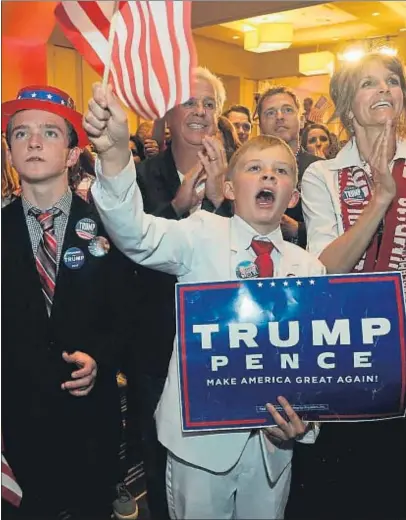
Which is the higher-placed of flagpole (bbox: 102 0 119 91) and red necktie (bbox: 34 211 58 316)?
flagpole (bbox: 102 0 119 91)

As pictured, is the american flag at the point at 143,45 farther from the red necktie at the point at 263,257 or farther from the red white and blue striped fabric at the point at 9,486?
the red white and blue striped fabric at the point at 9,486

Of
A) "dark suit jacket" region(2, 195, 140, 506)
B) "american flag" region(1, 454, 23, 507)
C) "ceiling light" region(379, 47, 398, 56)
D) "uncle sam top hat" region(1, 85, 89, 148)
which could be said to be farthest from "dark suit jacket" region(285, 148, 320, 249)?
"american flag" region(1, 454, 23, 507)

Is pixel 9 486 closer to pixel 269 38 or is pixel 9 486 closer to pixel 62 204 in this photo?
pixel 62 204

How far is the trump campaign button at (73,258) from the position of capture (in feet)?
3.58

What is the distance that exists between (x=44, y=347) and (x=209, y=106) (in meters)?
0.58

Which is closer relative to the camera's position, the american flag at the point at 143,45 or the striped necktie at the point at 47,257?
the american flag at the point at 143,45

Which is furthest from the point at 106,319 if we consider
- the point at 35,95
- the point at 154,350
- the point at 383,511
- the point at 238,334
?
the point at 383,511

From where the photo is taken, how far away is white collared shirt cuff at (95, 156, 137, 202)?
89 cm

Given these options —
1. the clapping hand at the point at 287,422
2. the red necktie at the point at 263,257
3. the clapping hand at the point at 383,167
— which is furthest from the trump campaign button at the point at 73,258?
the clapping hand at the point at 383,167

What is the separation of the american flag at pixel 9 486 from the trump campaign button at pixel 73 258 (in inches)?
15.9

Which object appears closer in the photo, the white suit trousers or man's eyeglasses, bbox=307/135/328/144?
the white suit trousers

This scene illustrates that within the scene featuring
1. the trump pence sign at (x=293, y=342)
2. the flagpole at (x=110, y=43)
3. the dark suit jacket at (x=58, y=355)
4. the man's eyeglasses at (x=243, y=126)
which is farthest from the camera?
the man's eyeglasses at (x=243, y=126)

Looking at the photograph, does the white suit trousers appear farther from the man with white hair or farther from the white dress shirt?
the white dress shirt

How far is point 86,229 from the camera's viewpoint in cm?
110
